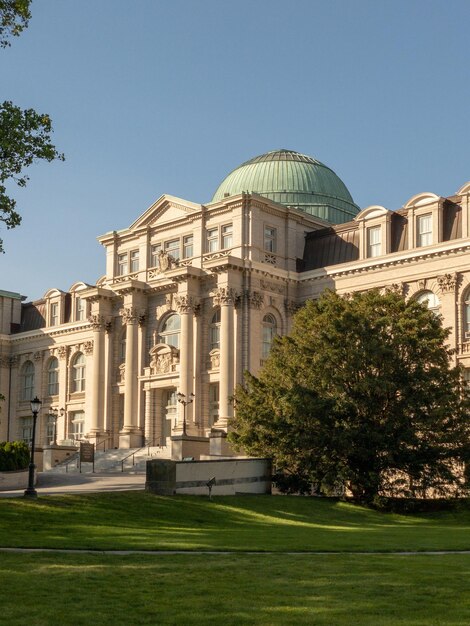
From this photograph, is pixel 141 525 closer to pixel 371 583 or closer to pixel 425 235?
pixel 371 583

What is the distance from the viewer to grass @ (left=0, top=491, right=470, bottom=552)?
25219 mm

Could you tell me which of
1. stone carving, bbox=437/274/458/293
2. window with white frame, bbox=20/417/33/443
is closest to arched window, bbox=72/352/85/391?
window with white frame, bbox=20/417/33/443

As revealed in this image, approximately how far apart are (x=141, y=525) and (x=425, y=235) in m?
35.7

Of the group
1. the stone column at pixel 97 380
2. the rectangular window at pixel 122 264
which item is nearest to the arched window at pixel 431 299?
the rectangular window at pixel 122 264

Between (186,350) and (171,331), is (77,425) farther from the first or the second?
(186,350)

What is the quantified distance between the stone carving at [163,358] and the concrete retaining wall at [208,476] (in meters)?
23.6

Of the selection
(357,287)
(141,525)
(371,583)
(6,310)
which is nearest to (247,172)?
(357,287)

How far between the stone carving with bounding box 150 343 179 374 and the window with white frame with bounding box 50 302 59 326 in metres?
19.7

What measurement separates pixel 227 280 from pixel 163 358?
8.49 m

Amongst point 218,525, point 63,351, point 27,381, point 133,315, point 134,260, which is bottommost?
point 218,525

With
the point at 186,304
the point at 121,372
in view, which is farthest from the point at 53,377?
the point at 186,304

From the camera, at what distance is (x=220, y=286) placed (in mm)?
67250

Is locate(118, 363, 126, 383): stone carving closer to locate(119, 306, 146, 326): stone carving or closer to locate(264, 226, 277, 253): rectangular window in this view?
locate(119, 306, 146, 326): stone carving

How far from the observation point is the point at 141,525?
33375mm
